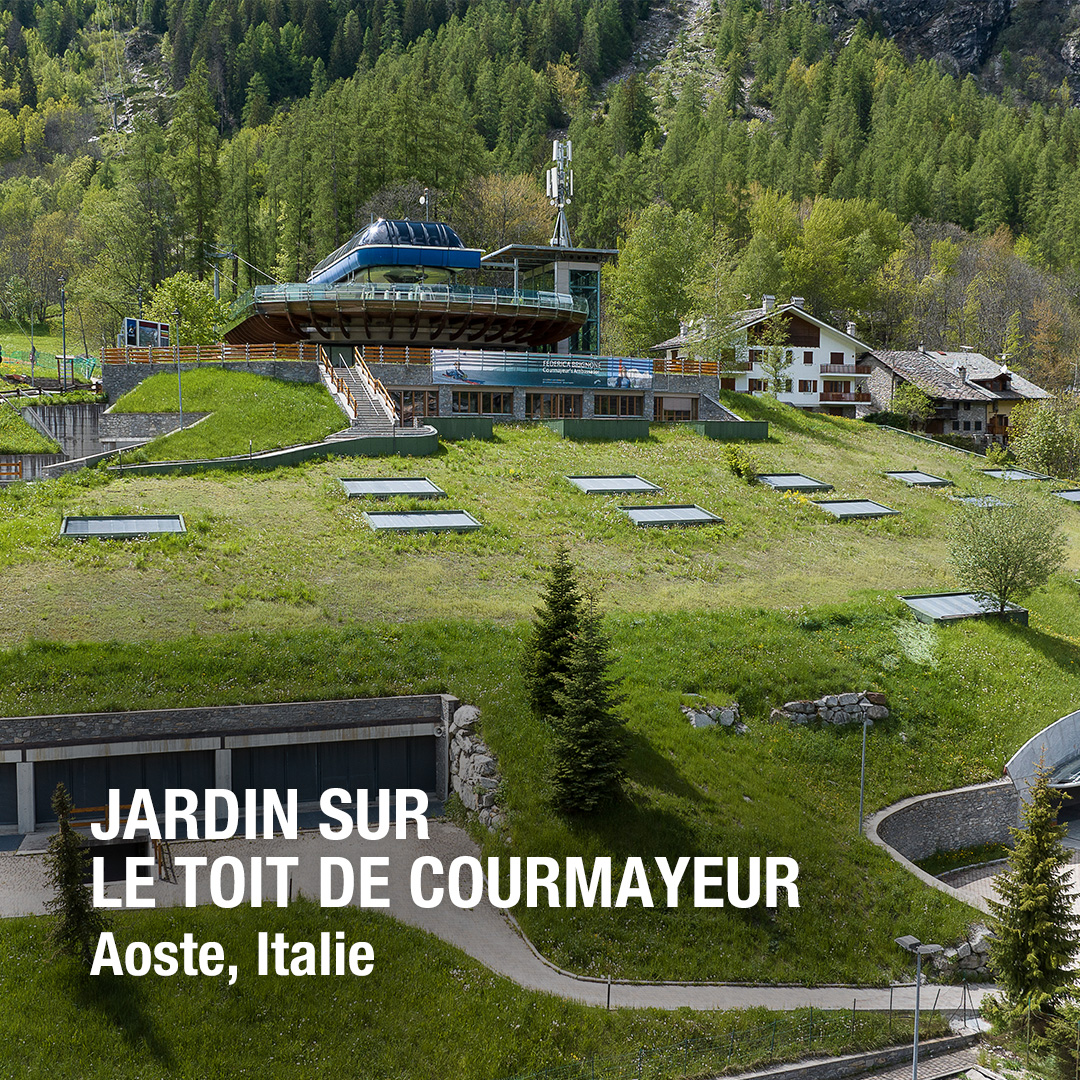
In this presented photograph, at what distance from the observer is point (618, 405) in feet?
197

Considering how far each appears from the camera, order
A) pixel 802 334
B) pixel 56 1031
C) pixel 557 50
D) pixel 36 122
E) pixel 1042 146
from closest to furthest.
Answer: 1. pixel 56 1031
2. pixel 802 334
3. pixel 1042 146
4. pixel 36 122
5. pixel 557 50

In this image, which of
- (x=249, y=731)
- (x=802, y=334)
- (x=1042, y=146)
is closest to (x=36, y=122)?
(x=802, y=334)

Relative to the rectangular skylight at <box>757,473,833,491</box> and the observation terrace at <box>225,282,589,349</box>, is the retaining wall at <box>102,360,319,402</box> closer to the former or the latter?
the observation terrace at <box>225,282,589,349</box>

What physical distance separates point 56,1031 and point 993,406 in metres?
91.0

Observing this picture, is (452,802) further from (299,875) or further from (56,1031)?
(56,1031)

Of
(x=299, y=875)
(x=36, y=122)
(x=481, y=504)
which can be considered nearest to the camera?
(x=299, y=875)

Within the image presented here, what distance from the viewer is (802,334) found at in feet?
271

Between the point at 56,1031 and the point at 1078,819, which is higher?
the point at 56,1031

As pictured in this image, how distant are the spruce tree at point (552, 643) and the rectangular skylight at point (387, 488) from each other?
16766mm

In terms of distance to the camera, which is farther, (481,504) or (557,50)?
(557,50)

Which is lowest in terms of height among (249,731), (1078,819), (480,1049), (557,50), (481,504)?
(1078,819)

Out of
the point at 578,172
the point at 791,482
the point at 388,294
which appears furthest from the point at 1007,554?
the point at 578,172

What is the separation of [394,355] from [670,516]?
865 inches

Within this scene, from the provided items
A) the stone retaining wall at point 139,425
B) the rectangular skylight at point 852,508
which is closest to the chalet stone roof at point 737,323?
the rectangular skylight at point 852,508
